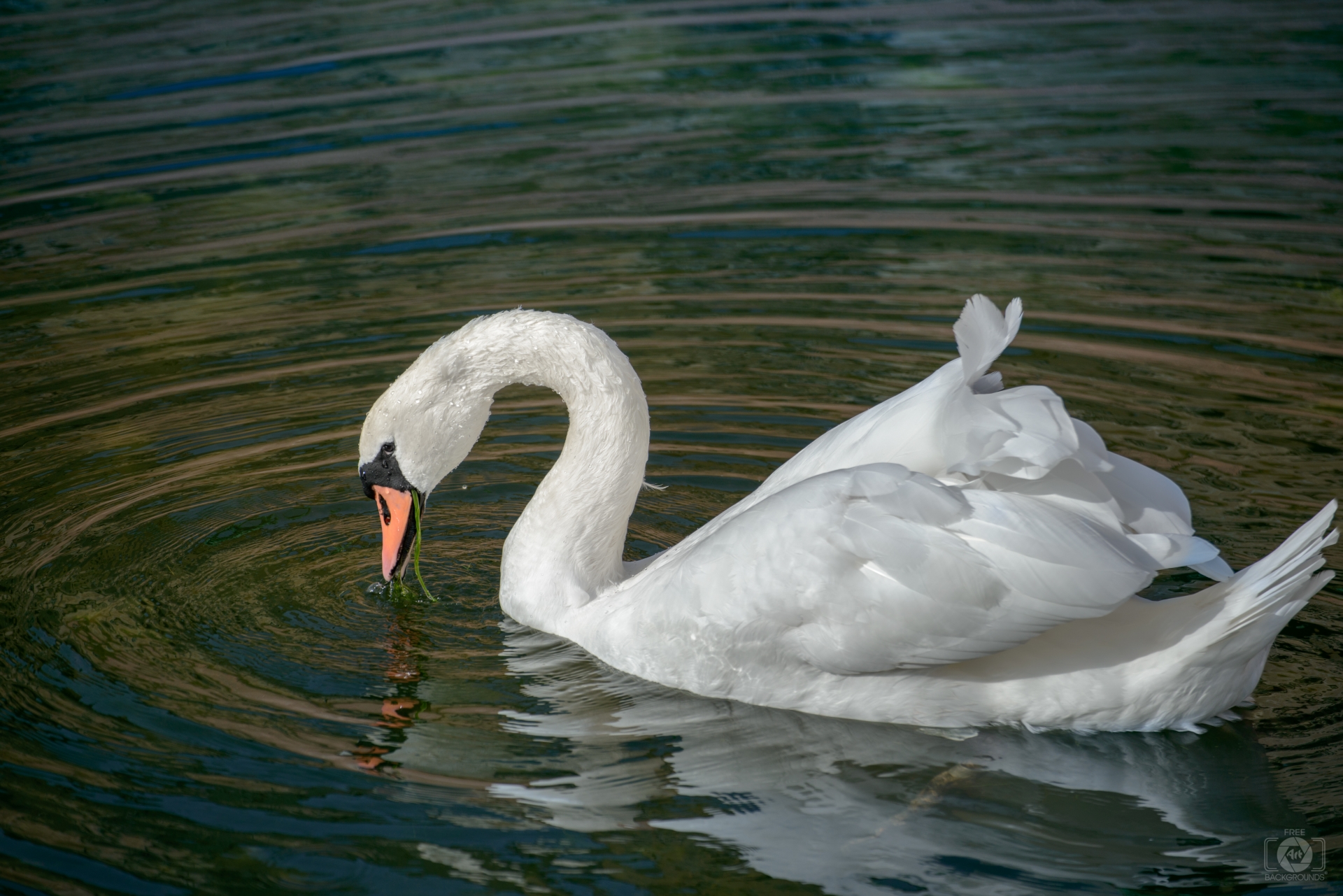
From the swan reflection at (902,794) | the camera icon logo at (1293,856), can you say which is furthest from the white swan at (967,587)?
the camera icon logo at (1293,856)

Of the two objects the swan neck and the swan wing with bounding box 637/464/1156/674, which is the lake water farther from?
the swan wing with bounding box 637/464/1156/674

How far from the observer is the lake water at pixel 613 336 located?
4199mm

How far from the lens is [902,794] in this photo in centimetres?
436

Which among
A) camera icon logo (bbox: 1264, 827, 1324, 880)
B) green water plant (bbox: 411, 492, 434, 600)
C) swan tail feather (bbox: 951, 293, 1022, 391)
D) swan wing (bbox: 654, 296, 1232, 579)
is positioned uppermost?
swan tail feather (bbox: 951, 293, 1022, 391)

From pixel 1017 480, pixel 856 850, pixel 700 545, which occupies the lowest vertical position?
pixel 856 850

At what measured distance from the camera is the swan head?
540 cm

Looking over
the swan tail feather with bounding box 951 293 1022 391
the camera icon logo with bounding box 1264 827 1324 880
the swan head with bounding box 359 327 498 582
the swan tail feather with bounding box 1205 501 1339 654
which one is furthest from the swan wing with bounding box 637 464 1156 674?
the swan head with bounding box 359 327 498 582

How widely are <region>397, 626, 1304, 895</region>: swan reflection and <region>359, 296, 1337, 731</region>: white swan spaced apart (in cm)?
11

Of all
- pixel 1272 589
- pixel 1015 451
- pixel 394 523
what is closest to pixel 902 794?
pixel 1015 451

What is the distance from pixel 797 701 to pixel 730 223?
589 cm

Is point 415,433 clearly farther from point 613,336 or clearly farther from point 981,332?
point 613,336

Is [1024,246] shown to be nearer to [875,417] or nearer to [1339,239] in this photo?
[1339,239]

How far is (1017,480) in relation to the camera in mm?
4496

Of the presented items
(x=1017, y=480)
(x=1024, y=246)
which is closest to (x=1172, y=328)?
(x=1024, y=246)
